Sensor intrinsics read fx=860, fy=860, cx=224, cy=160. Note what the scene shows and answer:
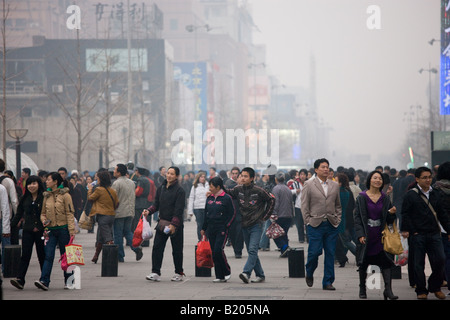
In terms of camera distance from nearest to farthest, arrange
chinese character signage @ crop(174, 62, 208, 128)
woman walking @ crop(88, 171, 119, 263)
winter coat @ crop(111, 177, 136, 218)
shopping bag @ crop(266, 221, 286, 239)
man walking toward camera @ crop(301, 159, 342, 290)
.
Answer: man walking toward camera @ crop(301, 159, 342, 290) → woman walking @ crop(88, 171, 119, 263) → winter coat @ crop(111, 177, 136, 218) → shopping bag @ crop(266, 221, 286, 239) → chinese character signage @ crop(174, 62, 208, 128)

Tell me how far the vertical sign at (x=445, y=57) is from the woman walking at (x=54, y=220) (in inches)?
1030

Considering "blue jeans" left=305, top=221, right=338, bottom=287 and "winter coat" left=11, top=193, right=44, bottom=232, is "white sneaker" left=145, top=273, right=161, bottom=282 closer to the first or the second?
"winter coat" left=11, top=193, right=44, bottom=232

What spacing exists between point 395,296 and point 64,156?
60782 millimetres

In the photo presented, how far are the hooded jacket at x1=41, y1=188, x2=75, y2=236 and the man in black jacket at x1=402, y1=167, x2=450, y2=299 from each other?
475 cm

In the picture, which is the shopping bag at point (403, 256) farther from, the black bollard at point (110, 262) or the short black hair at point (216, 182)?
the black bollard at point (110, 262)

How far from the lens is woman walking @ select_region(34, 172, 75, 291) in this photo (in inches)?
483

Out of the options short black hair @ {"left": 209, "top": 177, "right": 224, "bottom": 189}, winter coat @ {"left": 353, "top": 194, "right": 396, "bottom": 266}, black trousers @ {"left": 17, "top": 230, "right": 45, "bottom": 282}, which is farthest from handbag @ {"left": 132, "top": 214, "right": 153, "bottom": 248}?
winter coat @ {"left": 353, "top": 194, "right": 396, "bottom": 266}

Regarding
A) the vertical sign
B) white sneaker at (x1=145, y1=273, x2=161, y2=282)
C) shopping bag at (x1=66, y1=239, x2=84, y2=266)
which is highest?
the vertical sign

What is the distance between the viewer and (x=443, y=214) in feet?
36.8

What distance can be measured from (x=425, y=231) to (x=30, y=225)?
553 cm

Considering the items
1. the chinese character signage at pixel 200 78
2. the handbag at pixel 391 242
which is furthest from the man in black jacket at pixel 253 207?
the chinese character signage at pixel 200 78

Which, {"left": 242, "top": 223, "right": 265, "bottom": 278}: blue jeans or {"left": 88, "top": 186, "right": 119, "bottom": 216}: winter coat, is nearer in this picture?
{"left": 242, "top": 223, "right": 265, "bottom": 278}: blue jeans

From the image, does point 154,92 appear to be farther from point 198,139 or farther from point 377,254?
point 377,254
